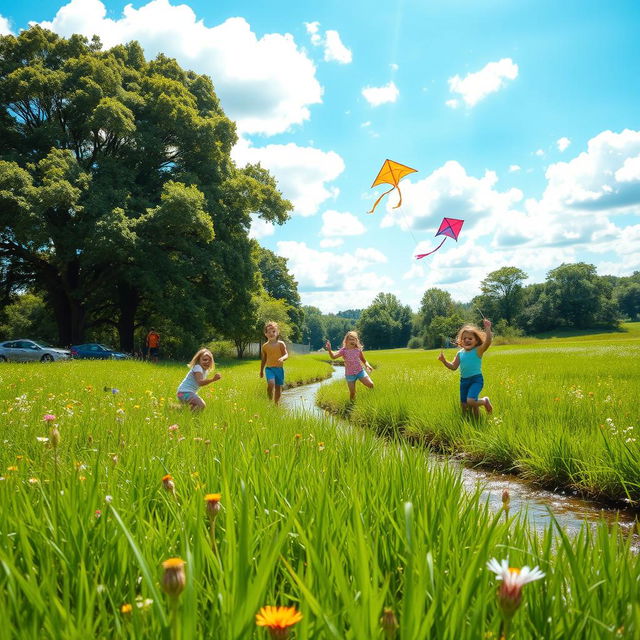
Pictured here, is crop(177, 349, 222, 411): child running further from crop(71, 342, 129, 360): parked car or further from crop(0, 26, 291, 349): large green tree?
crop(71, 342, 129, 360): parked car

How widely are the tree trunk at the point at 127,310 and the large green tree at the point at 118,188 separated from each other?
0.07 meters

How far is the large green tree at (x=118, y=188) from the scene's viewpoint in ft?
79.4

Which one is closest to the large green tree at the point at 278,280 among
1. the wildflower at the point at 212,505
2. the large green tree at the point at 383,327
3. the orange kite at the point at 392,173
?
the large green tree at the point at 383,327

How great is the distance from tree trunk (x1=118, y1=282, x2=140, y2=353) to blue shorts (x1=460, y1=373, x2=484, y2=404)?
28.6 m

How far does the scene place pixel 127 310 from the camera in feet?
105

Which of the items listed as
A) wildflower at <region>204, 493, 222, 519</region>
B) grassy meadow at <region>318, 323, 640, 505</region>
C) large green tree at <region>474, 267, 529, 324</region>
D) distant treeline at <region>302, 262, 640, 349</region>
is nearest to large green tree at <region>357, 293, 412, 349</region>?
distant treeline at <region>302, 262, 640, 349</region>

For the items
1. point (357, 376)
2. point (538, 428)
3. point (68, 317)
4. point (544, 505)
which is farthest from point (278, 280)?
point (544, 505)

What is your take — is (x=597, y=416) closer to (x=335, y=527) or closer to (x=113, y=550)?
(x=335, y=527)

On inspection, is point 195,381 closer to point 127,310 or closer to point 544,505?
point 544,505

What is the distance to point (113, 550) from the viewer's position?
1.72 metres

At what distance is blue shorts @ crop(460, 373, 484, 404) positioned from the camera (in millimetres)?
7441

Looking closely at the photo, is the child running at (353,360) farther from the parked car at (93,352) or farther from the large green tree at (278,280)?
the large green tree at (278,280)

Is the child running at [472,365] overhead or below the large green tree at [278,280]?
below

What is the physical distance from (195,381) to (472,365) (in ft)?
15.2
